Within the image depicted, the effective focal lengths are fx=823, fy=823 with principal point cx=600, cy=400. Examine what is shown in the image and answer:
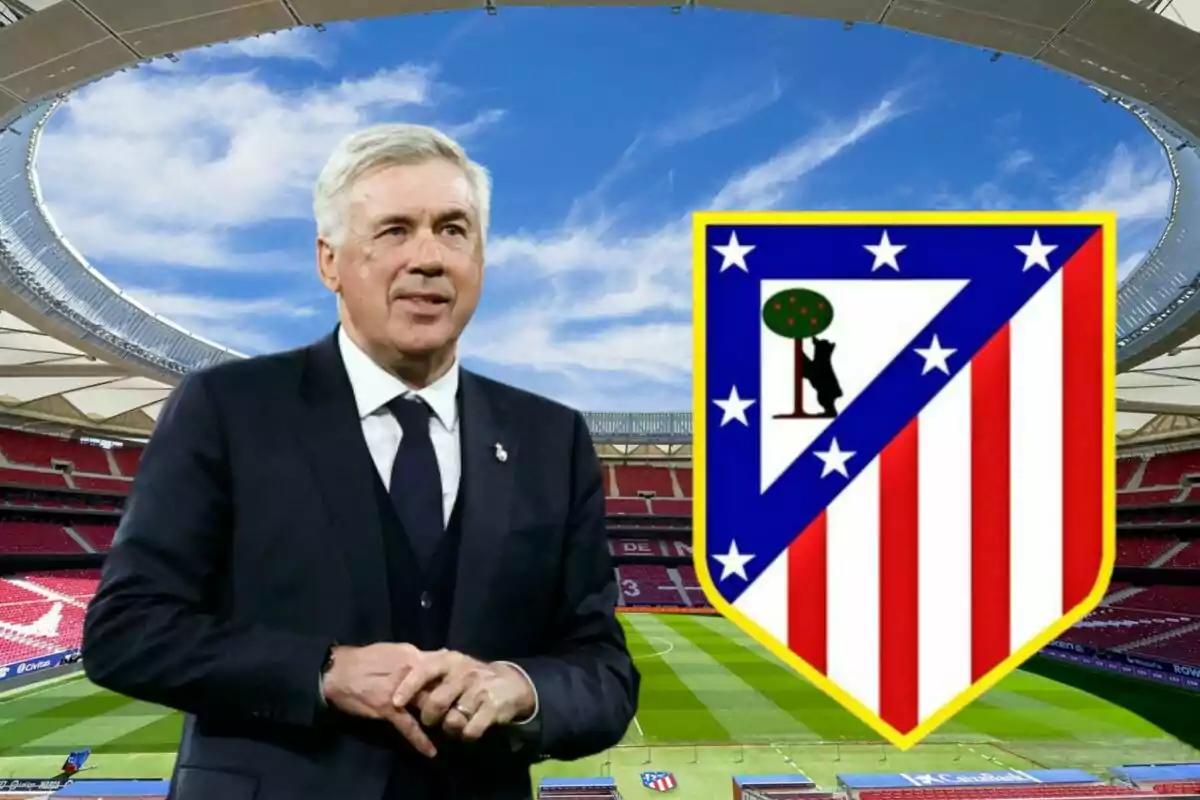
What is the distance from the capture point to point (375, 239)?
1.51 meters

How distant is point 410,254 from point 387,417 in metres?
0.34

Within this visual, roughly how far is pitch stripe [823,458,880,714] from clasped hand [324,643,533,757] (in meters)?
1.00

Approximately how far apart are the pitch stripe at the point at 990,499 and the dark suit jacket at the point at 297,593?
3.24ft

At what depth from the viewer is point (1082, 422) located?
2.05 metres

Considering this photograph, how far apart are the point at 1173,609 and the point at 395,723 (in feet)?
92.7

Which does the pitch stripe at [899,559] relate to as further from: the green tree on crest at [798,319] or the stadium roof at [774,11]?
the stadium roof at [774,11]

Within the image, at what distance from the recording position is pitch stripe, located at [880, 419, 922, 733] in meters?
2.06

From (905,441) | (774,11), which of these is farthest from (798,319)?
(774,11)

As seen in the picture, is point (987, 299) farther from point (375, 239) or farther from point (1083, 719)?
point (1083, 719)

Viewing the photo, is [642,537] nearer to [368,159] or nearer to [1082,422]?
[1082,422]

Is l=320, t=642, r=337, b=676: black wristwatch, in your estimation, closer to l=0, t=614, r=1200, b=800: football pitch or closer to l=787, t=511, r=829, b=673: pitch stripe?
l=787, t=511, r=829, b=673: pitch stripe

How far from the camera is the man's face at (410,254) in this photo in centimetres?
150

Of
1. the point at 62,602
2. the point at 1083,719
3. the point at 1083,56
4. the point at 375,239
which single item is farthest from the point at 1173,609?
the point at 62,602

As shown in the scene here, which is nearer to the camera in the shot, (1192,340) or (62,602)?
(1192,340)
